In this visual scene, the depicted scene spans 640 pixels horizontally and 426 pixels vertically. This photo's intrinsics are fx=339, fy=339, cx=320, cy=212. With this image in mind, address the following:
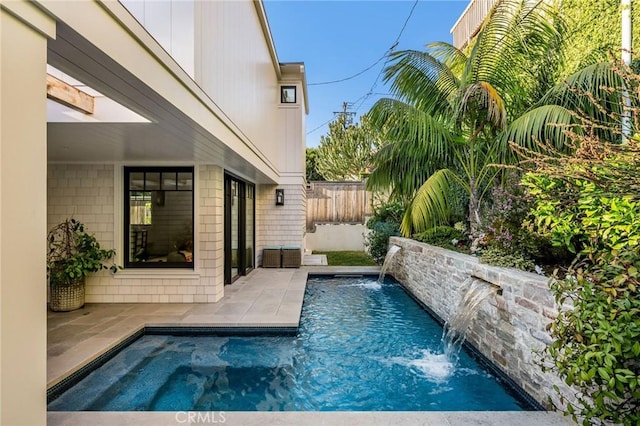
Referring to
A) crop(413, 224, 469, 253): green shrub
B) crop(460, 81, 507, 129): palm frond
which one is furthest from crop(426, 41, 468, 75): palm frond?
crop(413, 224, 469, 253): green shrub

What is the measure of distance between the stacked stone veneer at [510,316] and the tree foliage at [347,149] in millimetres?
15504

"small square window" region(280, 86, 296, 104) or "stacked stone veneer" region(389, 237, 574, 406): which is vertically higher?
"small square window" region(280, 86, 296, 104)

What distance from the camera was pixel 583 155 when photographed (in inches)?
96.8

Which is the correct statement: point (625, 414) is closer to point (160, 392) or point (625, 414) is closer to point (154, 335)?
point (160, 392)

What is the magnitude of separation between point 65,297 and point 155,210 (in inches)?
75.3

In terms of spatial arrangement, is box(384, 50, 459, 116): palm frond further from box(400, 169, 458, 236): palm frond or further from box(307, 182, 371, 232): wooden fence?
box(307, 182, 371, 232): wooden fence

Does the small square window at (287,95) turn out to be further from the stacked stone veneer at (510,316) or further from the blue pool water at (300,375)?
the blue pool water at (300,375)

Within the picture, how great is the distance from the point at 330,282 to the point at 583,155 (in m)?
6.78

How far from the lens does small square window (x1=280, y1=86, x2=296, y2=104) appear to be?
10812 mm

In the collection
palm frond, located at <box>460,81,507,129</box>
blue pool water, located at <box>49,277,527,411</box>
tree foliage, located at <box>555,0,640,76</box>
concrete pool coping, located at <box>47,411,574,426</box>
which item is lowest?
blue pool water, located at <box>49,277,527,411</box>

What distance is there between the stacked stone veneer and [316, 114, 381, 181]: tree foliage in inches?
610

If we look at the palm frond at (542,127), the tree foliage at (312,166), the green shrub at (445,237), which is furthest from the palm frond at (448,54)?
the tree foliage at (312,166)

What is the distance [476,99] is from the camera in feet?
17.4

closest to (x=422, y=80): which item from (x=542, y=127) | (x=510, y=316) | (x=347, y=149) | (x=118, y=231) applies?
(x=542, y=127)
